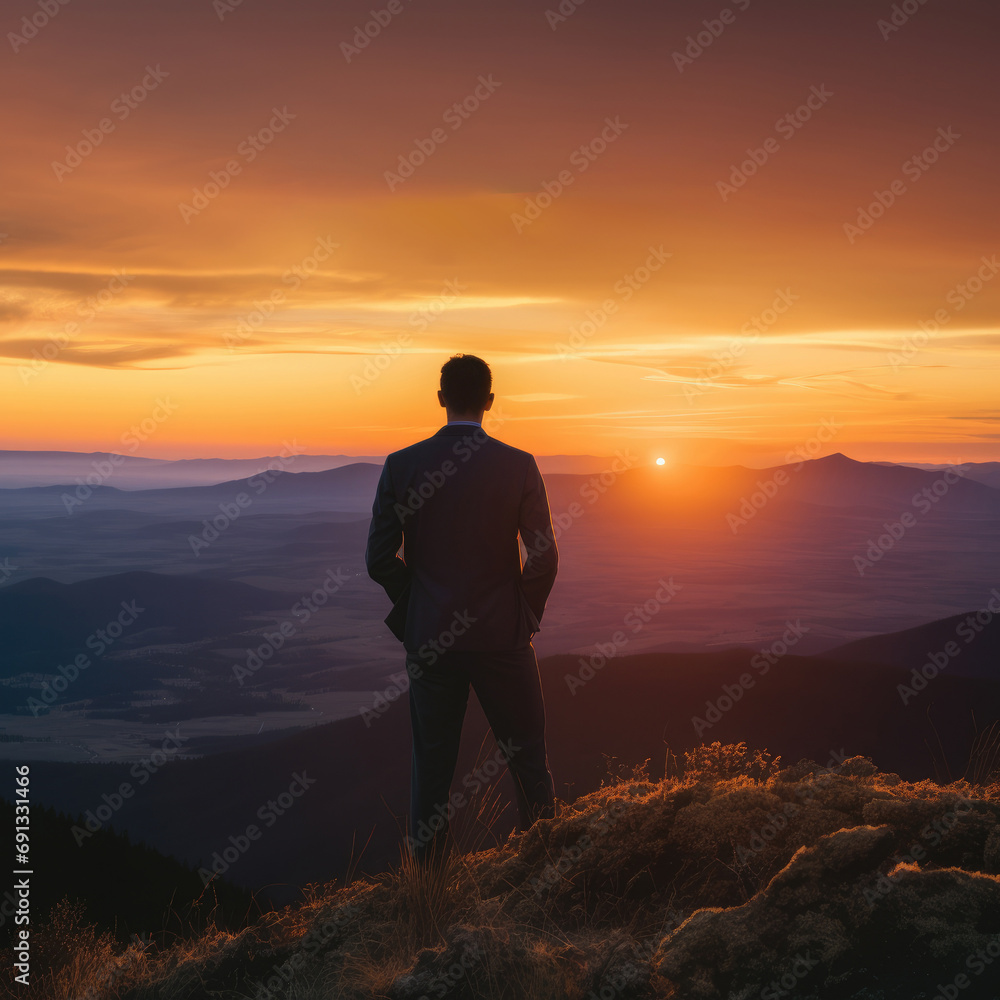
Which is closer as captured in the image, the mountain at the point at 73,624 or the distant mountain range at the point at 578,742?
the distant mountain range at the point at 578,742

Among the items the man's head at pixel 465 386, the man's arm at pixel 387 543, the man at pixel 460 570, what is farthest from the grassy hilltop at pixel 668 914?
the man's head at pixel 465 386

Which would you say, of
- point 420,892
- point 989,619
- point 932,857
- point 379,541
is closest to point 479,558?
point 379,541

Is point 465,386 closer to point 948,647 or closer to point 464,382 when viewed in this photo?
point 464,382

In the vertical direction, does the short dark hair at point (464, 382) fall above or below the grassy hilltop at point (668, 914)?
above

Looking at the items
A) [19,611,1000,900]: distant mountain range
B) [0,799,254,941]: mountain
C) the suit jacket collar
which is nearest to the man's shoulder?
the suit jacket collar

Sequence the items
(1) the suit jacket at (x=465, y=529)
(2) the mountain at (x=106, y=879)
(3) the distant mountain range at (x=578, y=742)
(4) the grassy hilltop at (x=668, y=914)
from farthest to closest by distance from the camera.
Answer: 1. (3) the distant mountain range at (x=578, y=742)
2. (2) the mountain at (x=106, y=879)
3. (1) the suit jacket at (x=465, y=529)
4. (4) the grassy hilltop at (x=668, y=914)

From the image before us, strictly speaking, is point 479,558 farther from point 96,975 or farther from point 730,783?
point 96,975

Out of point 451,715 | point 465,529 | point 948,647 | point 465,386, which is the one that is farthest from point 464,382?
point 948,647

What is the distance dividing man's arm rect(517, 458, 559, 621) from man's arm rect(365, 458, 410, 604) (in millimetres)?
529

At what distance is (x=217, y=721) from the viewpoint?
410 ft

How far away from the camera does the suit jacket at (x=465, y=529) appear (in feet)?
11.5

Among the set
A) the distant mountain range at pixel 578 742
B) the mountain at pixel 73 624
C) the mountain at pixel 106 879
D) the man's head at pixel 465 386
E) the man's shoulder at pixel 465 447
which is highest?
the mountain at pixel 73 624

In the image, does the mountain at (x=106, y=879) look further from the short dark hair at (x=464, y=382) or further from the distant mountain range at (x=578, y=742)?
the distant mountain range at (x=578, y=742)

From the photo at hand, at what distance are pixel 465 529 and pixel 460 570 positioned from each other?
18cm
